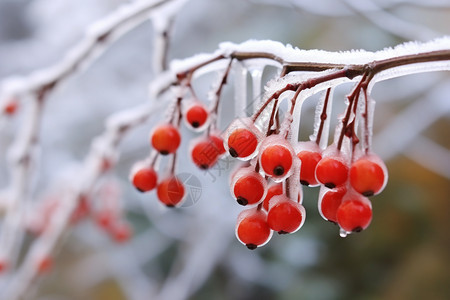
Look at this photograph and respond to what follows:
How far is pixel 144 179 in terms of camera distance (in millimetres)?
544

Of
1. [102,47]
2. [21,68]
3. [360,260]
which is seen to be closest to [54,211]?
[102,47]

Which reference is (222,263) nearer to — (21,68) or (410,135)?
(410,135)

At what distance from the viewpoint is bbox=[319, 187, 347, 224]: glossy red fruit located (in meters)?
0.41

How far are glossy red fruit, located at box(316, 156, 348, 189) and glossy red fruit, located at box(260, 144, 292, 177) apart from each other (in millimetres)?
25

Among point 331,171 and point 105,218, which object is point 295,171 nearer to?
point 331,171

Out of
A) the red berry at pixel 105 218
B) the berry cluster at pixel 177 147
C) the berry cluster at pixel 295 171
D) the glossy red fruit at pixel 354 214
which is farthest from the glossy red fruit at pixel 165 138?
the red berry at pixel 105 218

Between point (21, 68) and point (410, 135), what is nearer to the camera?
point (410, 135)

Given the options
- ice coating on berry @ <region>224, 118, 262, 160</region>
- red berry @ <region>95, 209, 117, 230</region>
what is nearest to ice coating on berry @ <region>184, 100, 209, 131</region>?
ice coating on berry @ <region>224, 118, 262, 160</region>

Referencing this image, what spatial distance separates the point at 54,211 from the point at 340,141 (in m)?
1.19

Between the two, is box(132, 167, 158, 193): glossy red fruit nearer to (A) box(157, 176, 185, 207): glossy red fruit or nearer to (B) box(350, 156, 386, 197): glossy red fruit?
(A) box(157, 176, 185, 207): glossy red fruit

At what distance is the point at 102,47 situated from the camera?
75cm

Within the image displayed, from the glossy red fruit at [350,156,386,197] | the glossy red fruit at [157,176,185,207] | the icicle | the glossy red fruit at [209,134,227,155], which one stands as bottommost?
the glossy red fruit at [350,156,386,197]

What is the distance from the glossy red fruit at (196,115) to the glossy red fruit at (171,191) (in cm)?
7

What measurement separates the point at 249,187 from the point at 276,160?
43 mm
